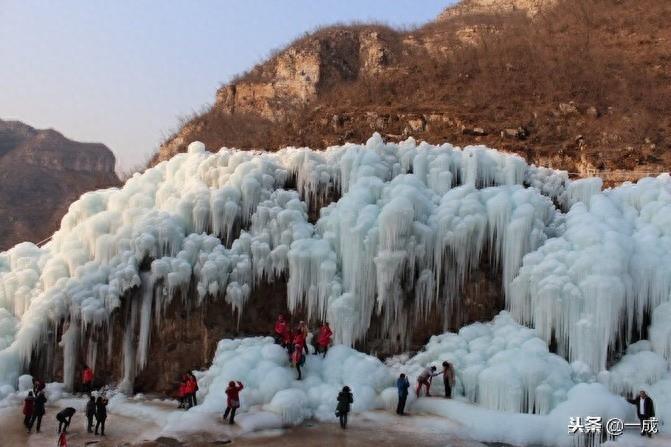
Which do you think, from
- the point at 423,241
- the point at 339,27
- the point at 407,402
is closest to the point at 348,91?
the point at 339,27

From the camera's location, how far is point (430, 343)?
1284cm

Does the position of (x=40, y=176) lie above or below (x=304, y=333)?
above

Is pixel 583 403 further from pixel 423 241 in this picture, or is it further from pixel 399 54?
pixel 399 54

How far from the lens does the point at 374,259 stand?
13203 millimetres

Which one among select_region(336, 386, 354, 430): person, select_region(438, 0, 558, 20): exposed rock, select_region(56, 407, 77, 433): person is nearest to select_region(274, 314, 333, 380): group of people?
select_region(336, 386, 354, 430): person

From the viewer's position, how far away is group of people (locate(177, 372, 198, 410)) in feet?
37.4

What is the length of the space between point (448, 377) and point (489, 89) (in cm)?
2336

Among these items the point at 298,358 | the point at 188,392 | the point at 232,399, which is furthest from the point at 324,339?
the point at 188,392

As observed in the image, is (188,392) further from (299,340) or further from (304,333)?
(304,333)

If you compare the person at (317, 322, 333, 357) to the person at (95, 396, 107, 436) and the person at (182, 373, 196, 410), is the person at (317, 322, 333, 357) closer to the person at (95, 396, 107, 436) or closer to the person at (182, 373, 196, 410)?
the person at (182, 373, 196, 410)

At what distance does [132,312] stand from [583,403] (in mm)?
9133

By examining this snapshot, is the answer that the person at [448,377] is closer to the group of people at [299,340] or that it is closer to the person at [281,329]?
the group of people at [299,340]

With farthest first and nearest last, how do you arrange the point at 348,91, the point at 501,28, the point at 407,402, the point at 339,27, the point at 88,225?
1. the point at 339,27
2. the point at 501,28
3. the point at 348,91
4. the point at 88,225
5. the point at 407,402

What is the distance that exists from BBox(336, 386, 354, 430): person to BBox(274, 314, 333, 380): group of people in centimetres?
158
